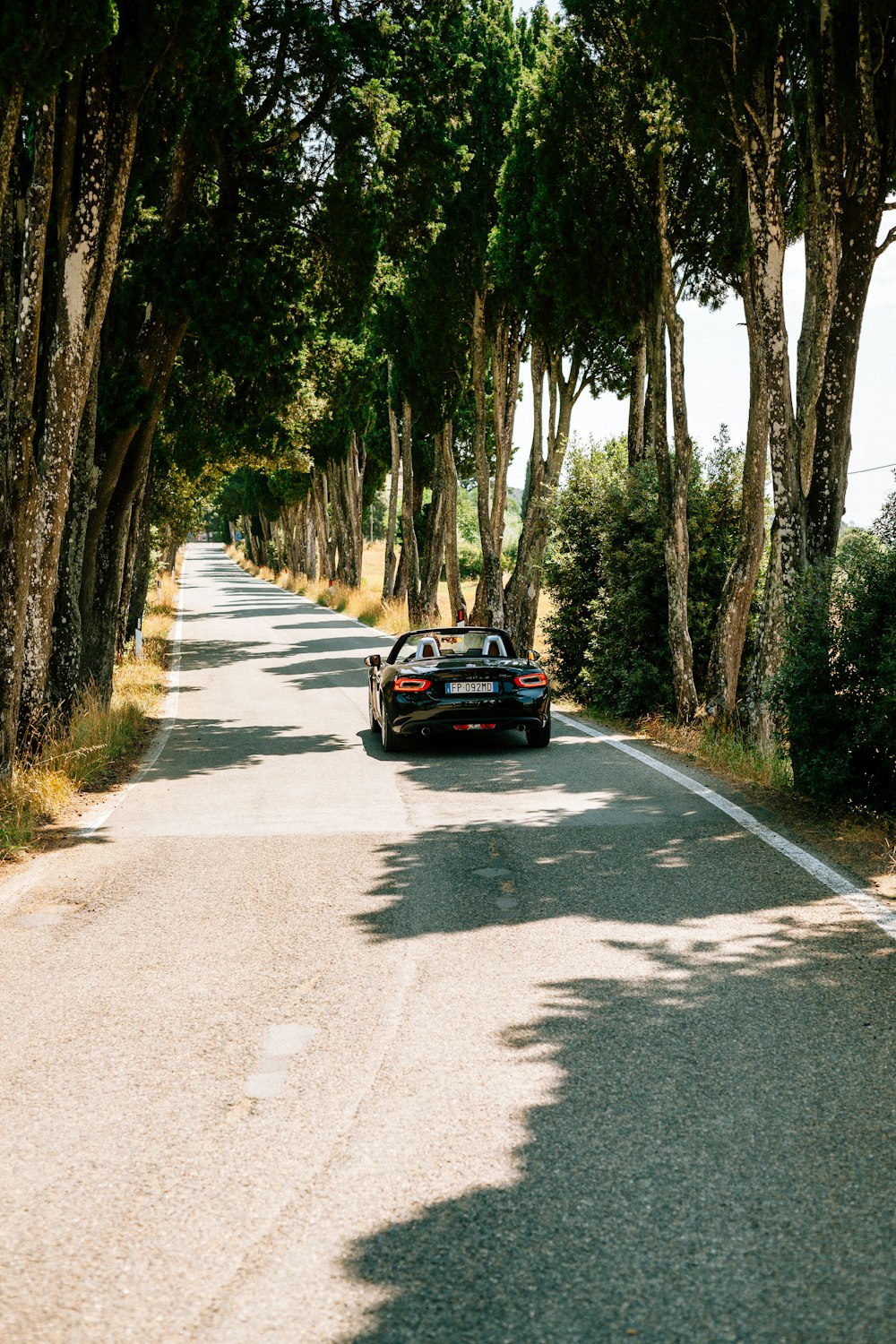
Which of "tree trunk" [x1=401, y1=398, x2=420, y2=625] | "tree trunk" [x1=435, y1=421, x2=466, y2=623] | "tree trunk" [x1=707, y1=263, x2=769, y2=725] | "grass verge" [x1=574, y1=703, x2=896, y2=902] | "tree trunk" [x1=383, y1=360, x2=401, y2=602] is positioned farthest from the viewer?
"tree trunk" [x1=383, y1=360, x2=401, y2=602]

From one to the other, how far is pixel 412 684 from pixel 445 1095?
859 cm

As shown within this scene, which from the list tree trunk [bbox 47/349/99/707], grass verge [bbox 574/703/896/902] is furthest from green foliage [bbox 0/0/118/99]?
grass verge [bbox 574/703/896/902]

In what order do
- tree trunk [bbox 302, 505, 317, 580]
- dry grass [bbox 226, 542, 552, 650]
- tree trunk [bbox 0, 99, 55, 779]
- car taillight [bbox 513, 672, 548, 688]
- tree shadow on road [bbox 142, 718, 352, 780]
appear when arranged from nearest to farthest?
1. tree trunk [bbox 0, 99, 55, 779]
2. tree shadow on road [bbox 142, 718, 352, 780]
3. car taillight [bbox 513, 672, 548, 688]
4. dry grass [bbox 226, 542, 552, 650]
5. tree trunk [bbox 302, 505, 317, 580]

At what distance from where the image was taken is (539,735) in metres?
12.8

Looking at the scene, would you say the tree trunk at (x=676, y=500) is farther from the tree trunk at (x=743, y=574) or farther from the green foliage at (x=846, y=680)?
the green foliage at (x=846, y=680)

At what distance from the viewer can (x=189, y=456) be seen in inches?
994

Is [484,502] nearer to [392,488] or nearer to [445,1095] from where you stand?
[392,488]

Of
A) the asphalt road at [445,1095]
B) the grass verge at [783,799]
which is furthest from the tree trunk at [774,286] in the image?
the asphalt road at [445,1095]

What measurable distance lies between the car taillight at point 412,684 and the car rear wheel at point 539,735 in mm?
1222

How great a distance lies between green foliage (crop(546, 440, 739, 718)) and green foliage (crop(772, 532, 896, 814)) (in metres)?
7.03

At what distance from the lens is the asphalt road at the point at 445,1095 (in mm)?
2895

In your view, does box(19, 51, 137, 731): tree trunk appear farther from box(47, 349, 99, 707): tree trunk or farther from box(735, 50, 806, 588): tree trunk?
box(735, 50, 806, 588): tree trunk

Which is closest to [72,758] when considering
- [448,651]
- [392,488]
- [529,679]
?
[448,651]

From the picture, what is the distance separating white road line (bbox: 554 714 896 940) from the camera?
6094 millimetres
